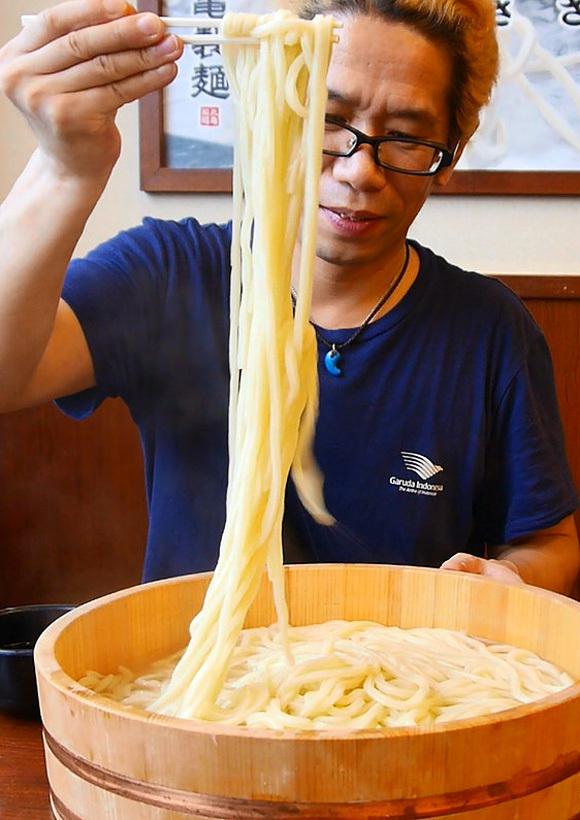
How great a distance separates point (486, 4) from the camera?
171cm

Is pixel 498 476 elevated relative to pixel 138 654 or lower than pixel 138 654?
elevated

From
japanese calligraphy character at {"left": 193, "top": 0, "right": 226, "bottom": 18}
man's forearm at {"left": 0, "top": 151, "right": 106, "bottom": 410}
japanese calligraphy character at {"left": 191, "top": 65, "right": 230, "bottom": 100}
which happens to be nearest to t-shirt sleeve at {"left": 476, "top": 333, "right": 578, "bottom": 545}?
man's forearm at {"left": 0, "top": 151, "right": 106, "bottom": 410}

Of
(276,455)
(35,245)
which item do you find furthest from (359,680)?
(35,245)

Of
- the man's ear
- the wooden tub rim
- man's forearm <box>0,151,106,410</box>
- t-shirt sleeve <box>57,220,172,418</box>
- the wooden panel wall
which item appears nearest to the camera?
the wooden tub rim

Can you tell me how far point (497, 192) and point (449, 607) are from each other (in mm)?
1917

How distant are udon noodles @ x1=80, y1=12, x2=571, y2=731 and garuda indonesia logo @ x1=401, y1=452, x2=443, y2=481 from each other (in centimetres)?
60

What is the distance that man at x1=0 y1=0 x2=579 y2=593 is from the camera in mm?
1536

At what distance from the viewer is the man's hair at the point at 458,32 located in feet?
5.02

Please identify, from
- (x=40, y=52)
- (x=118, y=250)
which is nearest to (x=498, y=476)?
(x=118, y=250)

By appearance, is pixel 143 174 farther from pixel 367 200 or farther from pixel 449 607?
pixel 449 607

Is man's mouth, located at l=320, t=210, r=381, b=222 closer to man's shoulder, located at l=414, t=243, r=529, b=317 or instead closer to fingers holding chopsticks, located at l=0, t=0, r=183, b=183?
man's shoulder, located at l=414, t=243, r=529, b=317

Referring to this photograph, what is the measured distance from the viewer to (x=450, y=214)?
2.88 metres

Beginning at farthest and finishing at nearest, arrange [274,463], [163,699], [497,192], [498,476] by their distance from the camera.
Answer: [497,192]
[498,476]
[274,463]
[163,699]

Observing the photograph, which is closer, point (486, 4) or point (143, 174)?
point (486, 4)
